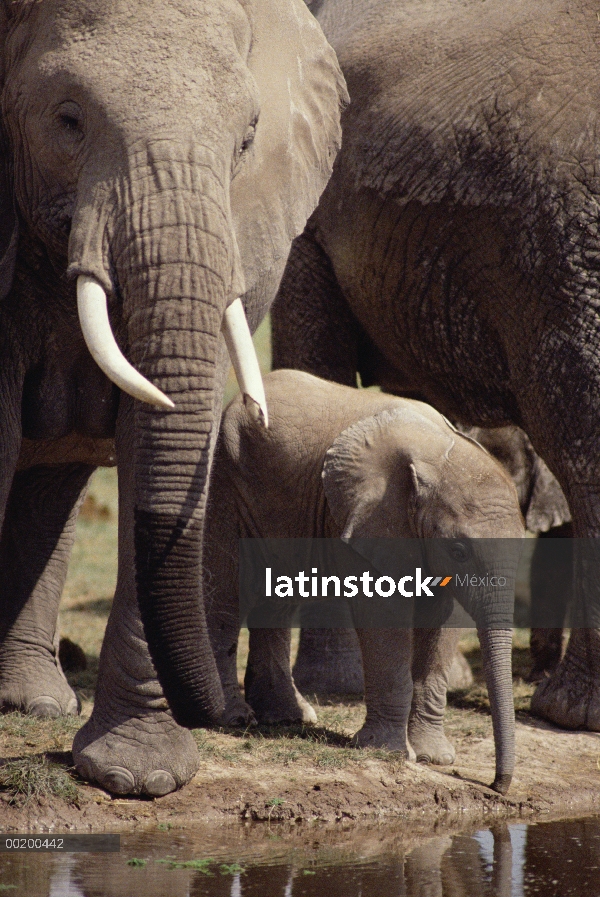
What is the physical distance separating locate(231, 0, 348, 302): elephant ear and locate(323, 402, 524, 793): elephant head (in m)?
0.80

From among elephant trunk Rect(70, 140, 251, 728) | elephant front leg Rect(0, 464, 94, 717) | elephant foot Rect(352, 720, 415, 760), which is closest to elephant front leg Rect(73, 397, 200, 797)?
elephant trunk Rect(70, 140, 251, 728)

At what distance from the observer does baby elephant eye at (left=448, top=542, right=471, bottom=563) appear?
5020 millimetres

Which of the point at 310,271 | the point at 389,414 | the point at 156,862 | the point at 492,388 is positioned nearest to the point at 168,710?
the point at 156,862

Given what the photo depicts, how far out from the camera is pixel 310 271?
675 centimetres

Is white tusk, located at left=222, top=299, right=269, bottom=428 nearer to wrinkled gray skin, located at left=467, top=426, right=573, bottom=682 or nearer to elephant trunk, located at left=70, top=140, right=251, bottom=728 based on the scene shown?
elephant trunk, located at left=70, top=140, right=251, bottom=728

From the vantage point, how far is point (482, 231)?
581cm

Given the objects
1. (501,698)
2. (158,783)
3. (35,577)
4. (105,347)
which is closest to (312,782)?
(158,783)

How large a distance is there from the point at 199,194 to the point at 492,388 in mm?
2487

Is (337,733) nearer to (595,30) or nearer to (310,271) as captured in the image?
(310,271)

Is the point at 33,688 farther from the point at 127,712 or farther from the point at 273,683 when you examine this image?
the point at 127,712

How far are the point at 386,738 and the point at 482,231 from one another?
2.00 metres

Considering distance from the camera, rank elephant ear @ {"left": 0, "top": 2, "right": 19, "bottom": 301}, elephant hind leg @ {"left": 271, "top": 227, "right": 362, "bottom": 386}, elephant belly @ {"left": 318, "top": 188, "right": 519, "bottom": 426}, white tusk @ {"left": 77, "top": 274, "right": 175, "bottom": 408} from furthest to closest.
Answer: elephant hind leg @ {"left": 271, "top": 227, "right": 362, "bottom": 386} < elephant belly @ {"left": 318, "top": 188, "right": 519, "bottom": 426} < elephant ear @ {"left": 0, "top": 2, "right": 19, "bottom": 301} < white tusk @ {"left": 77, "top": 274, "right": 175, "bottom": 408}

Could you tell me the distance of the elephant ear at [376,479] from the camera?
5195 mm

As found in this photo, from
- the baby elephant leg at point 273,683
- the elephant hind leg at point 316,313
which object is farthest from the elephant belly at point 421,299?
the baby elephant leg at point 273,683
